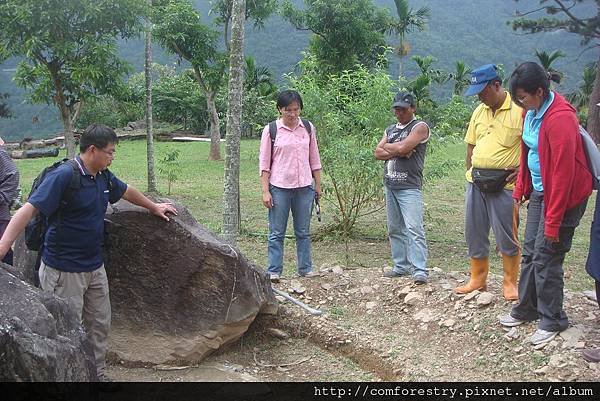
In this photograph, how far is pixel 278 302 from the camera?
17.6 ft

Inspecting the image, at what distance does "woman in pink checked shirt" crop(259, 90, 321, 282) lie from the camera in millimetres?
5625

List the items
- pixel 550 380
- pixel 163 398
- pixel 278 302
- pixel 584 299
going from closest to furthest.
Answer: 1. pixel 550 380
2. pixel 163 398
3. pixel 584 299
4. pixel 278 302

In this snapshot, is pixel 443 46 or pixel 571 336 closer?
pixel 571 336

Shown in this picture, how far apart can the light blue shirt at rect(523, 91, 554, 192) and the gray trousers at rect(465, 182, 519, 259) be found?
0.46 meters

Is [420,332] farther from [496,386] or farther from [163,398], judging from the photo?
[163,398]

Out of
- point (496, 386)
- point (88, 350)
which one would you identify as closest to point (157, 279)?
point (88, 350)

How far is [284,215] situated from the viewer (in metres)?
5.70

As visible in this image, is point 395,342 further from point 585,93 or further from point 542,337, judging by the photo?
point 585,93

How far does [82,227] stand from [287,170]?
2228 mm

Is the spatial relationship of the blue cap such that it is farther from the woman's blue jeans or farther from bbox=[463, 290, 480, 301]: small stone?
the woman's blue jeans

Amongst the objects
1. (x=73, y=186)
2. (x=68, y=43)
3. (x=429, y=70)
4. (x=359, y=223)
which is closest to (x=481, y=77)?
(x=73, y=186)

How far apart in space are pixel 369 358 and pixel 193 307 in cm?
132

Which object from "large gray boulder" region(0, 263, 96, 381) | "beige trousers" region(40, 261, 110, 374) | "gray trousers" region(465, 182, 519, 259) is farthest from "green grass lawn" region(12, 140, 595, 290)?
"large gray boulder" region(0, 263, 96, 381)

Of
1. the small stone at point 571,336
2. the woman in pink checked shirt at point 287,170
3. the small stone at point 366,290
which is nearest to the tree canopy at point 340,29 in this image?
the woman in pink checked shirt at point 287,170
